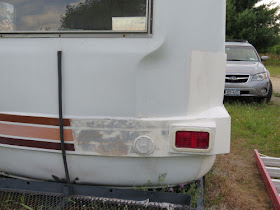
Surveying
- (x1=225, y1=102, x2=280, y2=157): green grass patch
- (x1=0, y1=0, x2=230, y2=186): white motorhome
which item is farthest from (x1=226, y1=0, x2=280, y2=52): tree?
(x1=0, y1=0, x2=230, y2=186): white motorhome

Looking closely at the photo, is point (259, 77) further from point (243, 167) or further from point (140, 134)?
point (140, 134)

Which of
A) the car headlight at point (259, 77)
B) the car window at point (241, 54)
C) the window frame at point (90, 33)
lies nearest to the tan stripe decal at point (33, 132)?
the window frame at point (90, 33)

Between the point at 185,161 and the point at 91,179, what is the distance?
0.67 m

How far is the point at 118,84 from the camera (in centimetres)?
194

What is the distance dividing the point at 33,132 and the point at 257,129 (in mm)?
4182

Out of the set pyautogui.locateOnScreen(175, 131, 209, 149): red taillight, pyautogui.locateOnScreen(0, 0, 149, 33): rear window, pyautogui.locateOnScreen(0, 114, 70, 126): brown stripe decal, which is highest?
pyautogui.locateOnScreen(0, 0, 149, 33): rear window

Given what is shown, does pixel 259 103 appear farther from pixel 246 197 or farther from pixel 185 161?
pixel 185 161

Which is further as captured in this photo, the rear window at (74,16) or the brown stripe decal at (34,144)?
the brown stripe decal at (34,144)

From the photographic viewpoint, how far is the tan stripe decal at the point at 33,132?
2.01 metres

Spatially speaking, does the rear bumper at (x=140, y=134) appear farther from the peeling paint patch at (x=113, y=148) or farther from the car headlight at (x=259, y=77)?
the car headlight at (x=259, y=77)

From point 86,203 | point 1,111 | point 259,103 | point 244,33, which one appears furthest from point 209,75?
point 244,33

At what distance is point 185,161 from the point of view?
6.73 feet

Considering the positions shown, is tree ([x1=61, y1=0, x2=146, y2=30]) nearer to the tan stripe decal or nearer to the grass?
the tan stripe decal

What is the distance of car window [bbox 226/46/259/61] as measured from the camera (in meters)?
8.44
